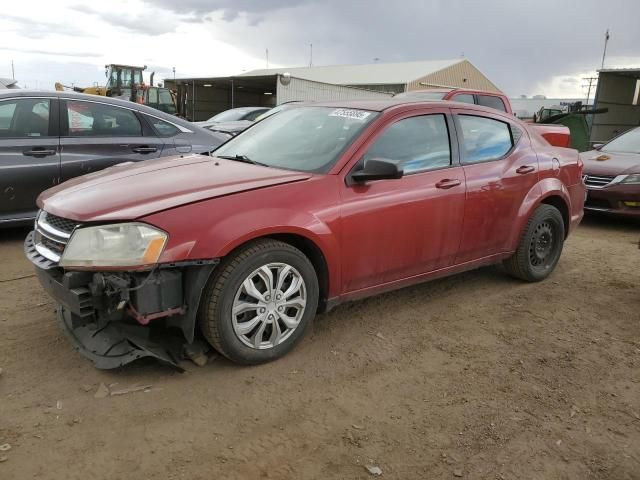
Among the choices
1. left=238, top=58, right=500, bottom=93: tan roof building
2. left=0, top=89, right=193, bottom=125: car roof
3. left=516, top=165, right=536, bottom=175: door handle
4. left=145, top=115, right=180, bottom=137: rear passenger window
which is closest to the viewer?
left=516, top=165, right=536, bottom=175: door handle

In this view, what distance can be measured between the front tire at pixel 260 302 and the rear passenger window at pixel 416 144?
0.97 meters

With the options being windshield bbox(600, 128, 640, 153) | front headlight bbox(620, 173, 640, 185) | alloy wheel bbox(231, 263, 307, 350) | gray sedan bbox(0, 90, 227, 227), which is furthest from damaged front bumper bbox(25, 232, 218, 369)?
windshield bbox(600, 128, 640, 153)

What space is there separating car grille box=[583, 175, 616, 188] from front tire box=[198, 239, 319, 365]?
19.8ft

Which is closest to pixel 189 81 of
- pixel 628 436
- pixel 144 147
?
pixel 144 147

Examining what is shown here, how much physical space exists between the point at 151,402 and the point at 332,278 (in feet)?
4.23

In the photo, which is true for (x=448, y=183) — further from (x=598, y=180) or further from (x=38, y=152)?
(x=598, y=180)

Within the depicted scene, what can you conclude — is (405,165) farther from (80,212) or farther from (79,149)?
(79,149)

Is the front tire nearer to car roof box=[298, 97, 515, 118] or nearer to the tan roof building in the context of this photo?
car roof box=[298, 97, 515, 118]

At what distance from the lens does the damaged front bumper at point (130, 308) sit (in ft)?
9.16

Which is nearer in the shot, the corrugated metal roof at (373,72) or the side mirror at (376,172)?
the side mirror at (376,172)

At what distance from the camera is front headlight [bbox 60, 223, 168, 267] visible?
2781 millimetres

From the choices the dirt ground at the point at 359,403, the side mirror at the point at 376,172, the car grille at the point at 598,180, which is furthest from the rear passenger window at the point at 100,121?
the car grille at the point at 598,180

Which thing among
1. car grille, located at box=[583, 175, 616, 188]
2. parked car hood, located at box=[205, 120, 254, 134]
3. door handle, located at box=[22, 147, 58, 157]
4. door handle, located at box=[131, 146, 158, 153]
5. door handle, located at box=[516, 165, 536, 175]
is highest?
parked car hood, located at box=[205, 120, 254, 134]

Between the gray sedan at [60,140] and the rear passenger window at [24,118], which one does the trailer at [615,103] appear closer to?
the gray sedan at [60,140]
